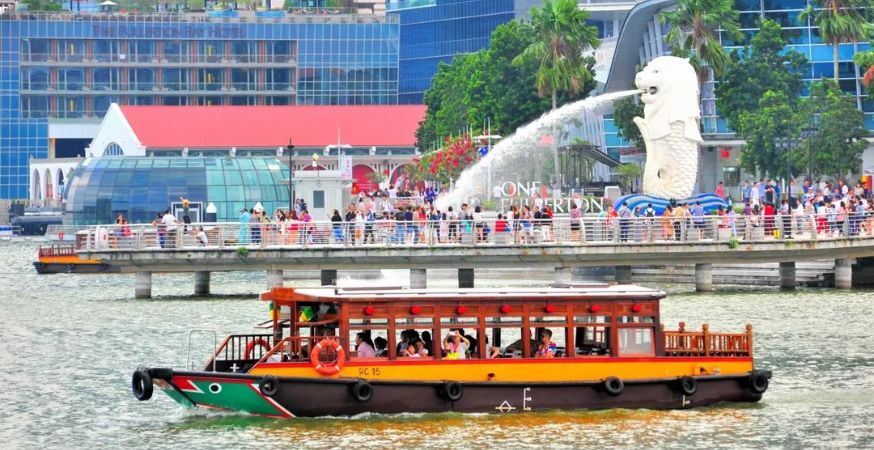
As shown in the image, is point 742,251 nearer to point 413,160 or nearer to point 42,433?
point 42,433

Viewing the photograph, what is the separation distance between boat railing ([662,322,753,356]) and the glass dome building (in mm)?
72797

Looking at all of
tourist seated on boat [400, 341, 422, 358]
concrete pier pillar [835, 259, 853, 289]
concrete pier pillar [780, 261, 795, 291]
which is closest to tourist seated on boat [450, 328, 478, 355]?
tourist seated on boat [400, 341, 422, 358]

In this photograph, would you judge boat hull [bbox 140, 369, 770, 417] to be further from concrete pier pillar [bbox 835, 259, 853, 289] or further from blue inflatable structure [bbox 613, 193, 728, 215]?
blue inflatable structure [bbox 613, 193, 728, 215]

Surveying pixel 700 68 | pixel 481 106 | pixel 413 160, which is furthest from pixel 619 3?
pixel 700 68

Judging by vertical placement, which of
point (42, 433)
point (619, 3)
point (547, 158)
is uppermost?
point (619, 3)

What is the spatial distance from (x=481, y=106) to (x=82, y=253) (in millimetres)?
62493

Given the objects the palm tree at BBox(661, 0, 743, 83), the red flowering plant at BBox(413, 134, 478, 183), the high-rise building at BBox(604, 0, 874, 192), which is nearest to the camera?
the palm tree at BBox(661, 0, 743, 83)

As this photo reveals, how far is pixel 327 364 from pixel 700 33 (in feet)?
265

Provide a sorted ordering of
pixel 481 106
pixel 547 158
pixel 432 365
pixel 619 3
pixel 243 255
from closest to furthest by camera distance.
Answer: pixel 432 365, pixel 243 255, pixel 547 158, pixel 481 106, pixel 619 3

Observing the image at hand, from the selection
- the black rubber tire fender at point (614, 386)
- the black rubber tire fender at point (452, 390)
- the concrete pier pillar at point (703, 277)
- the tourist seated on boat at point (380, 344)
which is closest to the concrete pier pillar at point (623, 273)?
the concrete pier pillar at point (703, 277)

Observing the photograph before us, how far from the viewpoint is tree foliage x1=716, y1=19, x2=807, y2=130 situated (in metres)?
122

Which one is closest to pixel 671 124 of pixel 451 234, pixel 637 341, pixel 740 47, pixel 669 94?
pixel 669 94

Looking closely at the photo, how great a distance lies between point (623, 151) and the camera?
5468 inches

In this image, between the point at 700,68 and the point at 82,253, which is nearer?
the point at 82,253
